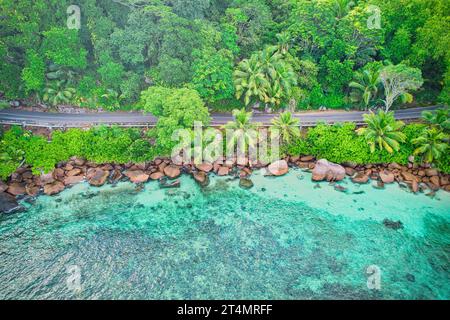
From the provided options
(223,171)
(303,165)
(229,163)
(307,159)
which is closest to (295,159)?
(303,165)

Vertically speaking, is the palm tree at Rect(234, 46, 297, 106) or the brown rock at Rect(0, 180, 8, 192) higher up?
the palm tree at Rect(234, 46, 297, 106)

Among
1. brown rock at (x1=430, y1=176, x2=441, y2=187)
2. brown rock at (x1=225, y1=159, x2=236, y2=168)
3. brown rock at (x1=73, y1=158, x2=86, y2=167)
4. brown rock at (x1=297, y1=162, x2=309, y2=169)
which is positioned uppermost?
brown rock at (x1=73, y1=158, x2=86, y2=167)

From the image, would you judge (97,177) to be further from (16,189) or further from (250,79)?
(250,79)

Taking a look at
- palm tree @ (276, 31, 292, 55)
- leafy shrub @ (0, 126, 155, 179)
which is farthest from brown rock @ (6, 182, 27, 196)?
palm tree @ (276, 31, 292, 55)

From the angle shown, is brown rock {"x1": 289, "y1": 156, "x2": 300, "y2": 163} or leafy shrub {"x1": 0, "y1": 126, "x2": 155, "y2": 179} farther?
brown rock {"x1": 289, "y1": 156, "x2": 300, "y2": 163}

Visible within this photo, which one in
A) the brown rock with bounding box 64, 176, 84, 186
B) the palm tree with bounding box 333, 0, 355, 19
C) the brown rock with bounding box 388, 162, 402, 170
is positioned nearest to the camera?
the brown rock with bounding box 64, 176, 84, 186

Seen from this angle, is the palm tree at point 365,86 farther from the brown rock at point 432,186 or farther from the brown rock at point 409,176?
the brown rock at point 432,186

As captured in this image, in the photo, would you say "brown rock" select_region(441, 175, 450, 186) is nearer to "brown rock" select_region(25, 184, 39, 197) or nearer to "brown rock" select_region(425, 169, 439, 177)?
"brown rock" select_region(425, 169, 439, 177)

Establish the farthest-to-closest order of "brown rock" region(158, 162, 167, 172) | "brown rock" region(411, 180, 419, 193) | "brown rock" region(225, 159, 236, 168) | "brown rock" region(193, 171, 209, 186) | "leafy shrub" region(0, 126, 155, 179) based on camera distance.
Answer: "brown rock" region(225, 159, 236, 168) → "brown rock" region(158, 162, 167, 172) → "leafy shrub" region(0, 126, 155, 179) → "brown rock" region(193, 171, 209, 186) → "brown rock" region(411, 180, 419, 193)
